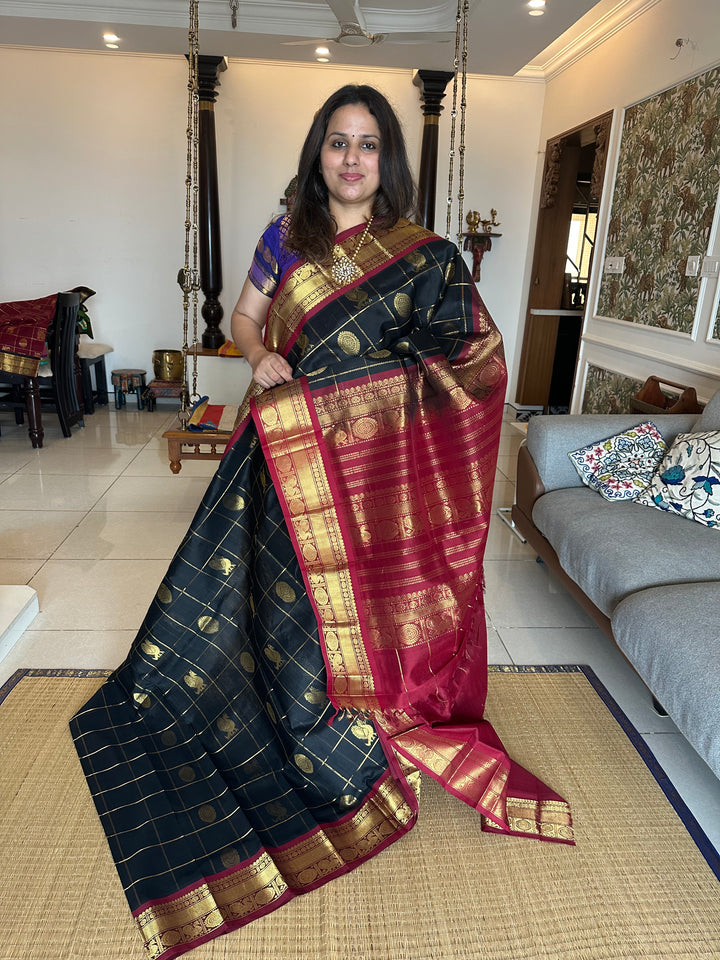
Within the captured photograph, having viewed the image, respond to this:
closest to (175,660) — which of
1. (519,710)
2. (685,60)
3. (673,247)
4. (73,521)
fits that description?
(519,710)

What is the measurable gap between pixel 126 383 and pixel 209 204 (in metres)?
1.51

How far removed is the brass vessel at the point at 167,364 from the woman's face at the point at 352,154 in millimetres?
4187

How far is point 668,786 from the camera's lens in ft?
5.31

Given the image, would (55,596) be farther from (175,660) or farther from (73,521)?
(175,660)

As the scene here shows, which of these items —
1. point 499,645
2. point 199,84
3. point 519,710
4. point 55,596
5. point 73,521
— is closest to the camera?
point 519,710

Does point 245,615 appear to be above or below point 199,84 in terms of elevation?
below

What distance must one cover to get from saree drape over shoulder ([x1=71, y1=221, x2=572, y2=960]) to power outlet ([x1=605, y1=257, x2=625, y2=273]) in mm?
2912

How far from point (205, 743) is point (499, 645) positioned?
40.8 inches

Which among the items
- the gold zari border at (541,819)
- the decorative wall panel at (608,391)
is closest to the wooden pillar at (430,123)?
the decorative wall panel at (608,391)

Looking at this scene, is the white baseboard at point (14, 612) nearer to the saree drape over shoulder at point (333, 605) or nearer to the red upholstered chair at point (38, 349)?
the saree drape over shoulder at point (333, 605)

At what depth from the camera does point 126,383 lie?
17.7 feet

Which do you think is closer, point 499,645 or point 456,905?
point 456,905

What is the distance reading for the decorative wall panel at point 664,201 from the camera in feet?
10.4

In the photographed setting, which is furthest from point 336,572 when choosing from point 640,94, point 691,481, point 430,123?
point 430,123
